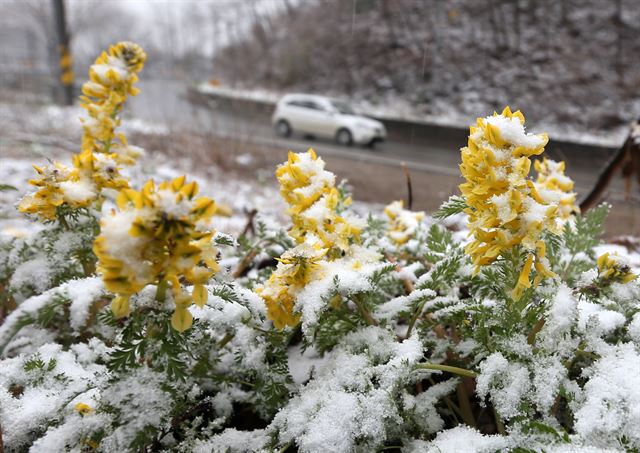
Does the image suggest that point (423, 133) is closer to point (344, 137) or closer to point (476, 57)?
point (344, 137)

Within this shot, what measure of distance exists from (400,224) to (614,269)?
2.21 ft

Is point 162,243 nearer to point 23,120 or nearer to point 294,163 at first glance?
point 294,163

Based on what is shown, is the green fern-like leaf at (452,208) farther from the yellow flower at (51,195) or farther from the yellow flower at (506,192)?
the yellow flower at (51,195)

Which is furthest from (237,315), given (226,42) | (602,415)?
(226,42)

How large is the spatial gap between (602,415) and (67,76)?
13195 mm

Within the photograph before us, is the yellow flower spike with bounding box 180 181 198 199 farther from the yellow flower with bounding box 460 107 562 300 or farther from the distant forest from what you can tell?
the distant forest

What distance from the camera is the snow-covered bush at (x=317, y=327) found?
75 centimetres

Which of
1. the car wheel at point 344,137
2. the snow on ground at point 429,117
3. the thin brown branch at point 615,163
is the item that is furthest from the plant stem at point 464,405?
the snow on ground at point 429,117

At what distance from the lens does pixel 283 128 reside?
1273 cm

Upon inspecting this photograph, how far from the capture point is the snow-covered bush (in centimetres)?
75

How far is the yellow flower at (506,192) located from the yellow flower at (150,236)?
1.50 ft

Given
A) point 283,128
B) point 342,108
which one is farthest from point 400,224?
point 283,128

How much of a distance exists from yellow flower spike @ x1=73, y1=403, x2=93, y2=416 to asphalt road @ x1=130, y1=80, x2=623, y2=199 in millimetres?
7112

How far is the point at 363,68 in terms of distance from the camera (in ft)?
57.5
